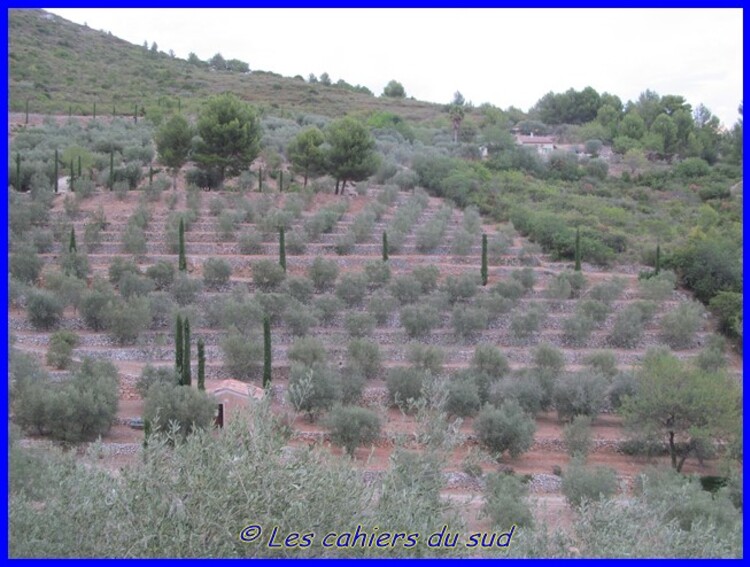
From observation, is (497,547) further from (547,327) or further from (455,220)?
(455,220)

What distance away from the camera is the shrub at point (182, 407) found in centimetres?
1457

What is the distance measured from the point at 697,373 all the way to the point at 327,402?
23.2 feet

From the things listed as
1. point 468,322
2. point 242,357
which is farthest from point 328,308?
point 242,357

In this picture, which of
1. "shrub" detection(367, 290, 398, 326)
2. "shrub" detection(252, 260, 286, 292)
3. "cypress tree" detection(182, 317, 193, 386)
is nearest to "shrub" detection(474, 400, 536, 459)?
"cypress tree" detection(182, 317, 193, 386)

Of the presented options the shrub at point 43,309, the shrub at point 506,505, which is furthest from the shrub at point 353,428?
the shrub at point 43,309

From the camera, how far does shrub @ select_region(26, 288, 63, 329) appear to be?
20.6 metres

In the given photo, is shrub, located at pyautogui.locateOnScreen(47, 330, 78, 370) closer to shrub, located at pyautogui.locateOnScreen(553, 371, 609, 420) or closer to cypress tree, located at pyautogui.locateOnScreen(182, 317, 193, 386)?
cypress tree, located at pyautogui.locateOnScreen(182, 317, 193, 386)

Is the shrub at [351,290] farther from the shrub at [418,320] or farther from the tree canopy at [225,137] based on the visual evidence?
the tree canopy at [225,137]

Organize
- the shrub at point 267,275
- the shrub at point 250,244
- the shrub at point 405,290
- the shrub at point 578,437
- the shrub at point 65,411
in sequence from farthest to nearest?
the shrub at point 250,244 → the shrub at point 267,275 → the shrub at point 405,290 → the shrub at point 578,437 → the shrub at point 65,411

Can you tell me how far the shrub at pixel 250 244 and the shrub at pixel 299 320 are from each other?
5.33 metres

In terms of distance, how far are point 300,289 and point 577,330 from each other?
7290mm

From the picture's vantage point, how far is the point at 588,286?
2523 cm

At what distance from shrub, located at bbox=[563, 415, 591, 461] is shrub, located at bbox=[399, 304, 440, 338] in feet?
19.7

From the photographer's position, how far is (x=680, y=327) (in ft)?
71.6
